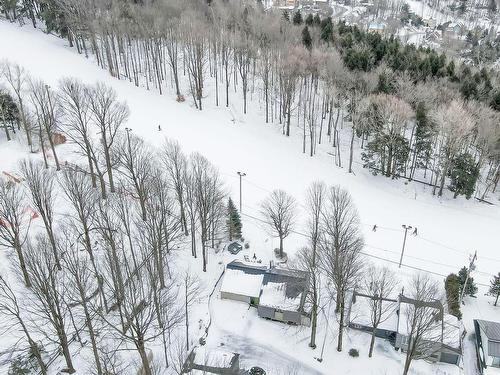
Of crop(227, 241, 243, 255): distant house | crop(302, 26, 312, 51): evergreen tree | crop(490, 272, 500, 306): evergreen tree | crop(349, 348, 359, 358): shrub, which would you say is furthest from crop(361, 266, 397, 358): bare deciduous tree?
crop(302, 26, 312, 51): evergreen tree

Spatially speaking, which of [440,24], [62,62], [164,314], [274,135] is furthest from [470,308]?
[440,24]

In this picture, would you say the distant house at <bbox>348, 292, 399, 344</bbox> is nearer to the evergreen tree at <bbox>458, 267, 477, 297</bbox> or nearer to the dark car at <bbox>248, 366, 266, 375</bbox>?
the evergreen tree at <bbox>458, 267, 477, 297</bbox>

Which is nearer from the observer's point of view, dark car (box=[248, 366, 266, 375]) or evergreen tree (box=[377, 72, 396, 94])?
dark car (box=[248, 366, 266, 375])

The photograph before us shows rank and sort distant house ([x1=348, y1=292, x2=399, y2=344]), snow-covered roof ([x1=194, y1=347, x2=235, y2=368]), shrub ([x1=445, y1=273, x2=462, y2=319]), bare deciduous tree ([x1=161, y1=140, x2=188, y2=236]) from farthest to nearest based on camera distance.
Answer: bare deciduous tree ([x1=161, y1=140, x2=188, y2=236]), shrub ([x1=445, y1=273, x2=462, y2=319]), distant house ([x1=348, y1=292, x2=399, y2=344]), snow-covered roof ([x1=194, y1=347, x2=235, y2=368])

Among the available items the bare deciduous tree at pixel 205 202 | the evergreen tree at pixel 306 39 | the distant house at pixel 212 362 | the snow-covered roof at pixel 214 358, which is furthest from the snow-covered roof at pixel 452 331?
the evergreen tree at pixel 306 39

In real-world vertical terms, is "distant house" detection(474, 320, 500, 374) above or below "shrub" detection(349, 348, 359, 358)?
above

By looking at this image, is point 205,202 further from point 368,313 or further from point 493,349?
point 493,349

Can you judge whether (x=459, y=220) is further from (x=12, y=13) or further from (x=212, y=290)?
(x=12, y=13)

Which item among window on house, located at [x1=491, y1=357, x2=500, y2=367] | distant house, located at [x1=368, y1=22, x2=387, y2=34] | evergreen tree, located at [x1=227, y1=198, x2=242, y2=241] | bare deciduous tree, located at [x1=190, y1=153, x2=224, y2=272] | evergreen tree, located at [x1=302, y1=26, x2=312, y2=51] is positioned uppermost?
evergreen tree, located at [x1=302, y1=26, x2=312, y2=51]
